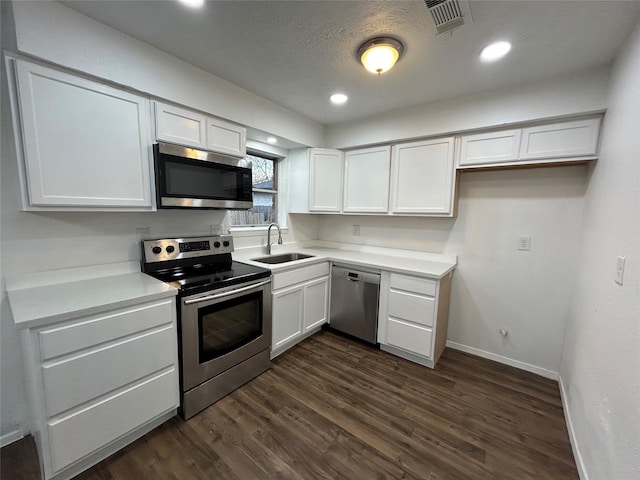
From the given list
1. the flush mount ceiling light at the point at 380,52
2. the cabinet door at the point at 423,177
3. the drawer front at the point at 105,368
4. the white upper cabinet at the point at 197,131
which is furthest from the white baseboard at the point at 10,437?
the cabinet door at the point at 423,177

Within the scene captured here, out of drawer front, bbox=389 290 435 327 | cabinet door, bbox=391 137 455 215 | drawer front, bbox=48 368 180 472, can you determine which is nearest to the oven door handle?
drawer front, bbox=48 368 180 472

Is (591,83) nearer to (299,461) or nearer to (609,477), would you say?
(609,477)

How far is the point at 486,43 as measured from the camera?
156 centimetres

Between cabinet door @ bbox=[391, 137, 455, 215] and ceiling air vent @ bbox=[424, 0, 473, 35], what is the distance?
1.14 metres

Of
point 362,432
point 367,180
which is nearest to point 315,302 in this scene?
point 362,432

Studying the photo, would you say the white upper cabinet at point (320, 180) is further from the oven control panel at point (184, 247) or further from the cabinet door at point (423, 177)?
the oven control panel at point (184, 247)

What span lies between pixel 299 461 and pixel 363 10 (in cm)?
251

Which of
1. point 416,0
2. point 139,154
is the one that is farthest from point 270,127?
point 416,0

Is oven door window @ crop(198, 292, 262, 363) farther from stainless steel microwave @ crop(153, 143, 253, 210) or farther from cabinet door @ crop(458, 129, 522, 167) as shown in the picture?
cabinet door @ crop(458, 129, 522, 167)

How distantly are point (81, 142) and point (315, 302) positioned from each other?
7.33ft

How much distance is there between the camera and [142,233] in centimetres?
197

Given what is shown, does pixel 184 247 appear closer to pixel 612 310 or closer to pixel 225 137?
pixel 225 137

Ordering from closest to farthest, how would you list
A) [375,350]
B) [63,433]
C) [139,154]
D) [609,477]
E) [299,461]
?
→ 1. [609,477]
2. [63,433]
3. [299,461]
4. [139,154]
5. [375,350]

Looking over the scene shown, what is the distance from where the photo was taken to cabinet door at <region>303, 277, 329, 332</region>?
2.66 m
